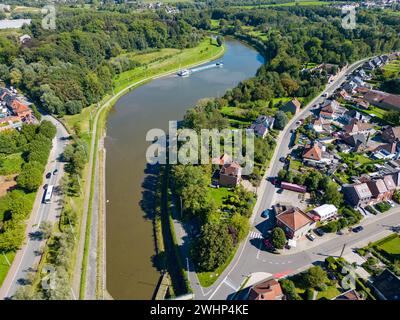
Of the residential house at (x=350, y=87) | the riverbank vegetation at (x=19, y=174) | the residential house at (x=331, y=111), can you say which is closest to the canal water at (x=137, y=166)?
the riverbank vegetation at (x=19, y=174)

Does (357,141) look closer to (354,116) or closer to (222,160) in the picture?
(354,116)

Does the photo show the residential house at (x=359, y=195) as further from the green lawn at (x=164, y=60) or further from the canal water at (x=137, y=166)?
the green lawn at (x=164, y=60)

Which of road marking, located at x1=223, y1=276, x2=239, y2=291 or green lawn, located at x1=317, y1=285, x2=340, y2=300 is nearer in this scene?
green lawn, located at x1=317, y1=285, x2=340, y2=300

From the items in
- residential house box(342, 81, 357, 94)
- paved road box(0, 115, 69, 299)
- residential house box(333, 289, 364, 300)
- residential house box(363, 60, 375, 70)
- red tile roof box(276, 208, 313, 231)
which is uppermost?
residential house box(363, 60, 375, 70)

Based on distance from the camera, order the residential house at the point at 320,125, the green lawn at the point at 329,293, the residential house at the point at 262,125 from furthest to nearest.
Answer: the residential house at the point at 320,125, the residential house at the point at 262,125, the green lawn at the point at 329,293

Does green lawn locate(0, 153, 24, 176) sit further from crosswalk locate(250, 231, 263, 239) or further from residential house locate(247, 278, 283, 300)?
residential house locate(247, 278, 283, 300)

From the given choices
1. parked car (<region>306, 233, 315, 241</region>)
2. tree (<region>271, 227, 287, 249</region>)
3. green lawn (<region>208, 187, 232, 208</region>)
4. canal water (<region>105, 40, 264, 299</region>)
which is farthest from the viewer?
green lawn (<region>208, 187, 232, 208</region>)

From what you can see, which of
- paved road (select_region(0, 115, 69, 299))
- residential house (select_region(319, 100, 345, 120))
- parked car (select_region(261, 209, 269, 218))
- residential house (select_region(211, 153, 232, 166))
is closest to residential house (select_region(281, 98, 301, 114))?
residential house (select_region(319, 100, 345, 120))
